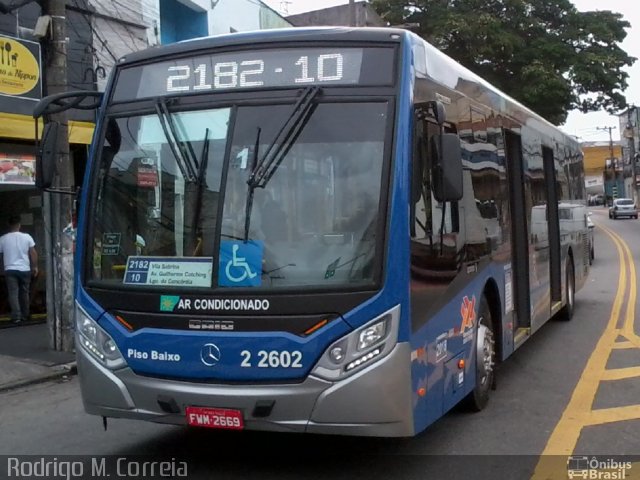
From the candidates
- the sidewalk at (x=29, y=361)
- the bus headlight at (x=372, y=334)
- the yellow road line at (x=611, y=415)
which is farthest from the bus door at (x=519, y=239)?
the sidewalk at (x=29, y=361)

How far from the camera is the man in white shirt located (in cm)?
1182

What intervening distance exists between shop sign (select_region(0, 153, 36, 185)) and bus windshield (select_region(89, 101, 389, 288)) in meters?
7.55

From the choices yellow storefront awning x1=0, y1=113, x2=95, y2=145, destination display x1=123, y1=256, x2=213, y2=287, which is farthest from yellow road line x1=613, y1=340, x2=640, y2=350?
yellow storefront awning x1=0, y1=113, x2=95, y2=145

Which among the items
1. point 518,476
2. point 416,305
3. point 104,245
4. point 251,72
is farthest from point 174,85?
point 518,476

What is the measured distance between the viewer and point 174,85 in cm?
509

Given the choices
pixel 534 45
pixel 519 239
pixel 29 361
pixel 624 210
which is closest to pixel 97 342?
A: pixel 519 239

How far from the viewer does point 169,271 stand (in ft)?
15.8

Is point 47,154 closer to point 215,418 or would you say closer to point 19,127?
point 215,418

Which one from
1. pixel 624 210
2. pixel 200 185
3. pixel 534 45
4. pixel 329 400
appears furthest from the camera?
pixel 624 210

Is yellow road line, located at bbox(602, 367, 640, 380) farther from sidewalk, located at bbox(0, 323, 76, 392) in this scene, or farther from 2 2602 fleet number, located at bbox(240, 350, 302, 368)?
sidewalk, located at bbox(0, 323, 76, 392)

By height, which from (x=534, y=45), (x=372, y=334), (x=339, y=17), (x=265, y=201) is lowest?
(x=372, y=334)

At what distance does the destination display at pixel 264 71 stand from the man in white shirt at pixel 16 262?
7498 millimetres

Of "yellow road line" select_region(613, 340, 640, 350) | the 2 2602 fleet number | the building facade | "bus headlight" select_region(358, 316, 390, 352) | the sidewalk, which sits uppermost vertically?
the building facade

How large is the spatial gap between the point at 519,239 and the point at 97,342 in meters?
4.72
